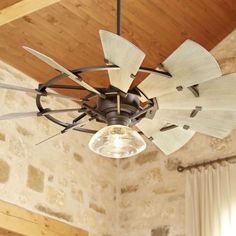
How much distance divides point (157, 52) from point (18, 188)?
59.3 inches

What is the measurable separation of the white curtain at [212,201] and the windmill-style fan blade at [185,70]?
185 centimetres

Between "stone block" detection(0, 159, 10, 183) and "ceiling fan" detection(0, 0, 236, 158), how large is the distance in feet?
4.83

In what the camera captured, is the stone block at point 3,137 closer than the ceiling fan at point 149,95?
No

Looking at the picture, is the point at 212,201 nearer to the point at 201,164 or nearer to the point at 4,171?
the point at 201,164

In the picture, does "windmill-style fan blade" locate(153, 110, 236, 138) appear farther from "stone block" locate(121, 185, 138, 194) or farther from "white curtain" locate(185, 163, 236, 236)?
"stone block" locate(121, 185, 138, 194)

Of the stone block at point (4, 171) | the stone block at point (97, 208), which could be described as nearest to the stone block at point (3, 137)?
the stone block at point (4, 171)

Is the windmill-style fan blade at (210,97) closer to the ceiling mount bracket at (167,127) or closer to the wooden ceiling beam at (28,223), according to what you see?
the ceiling mount bracket at (167,127)

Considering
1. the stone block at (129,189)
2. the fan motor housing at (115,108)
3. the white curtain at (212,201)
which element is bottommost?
the fan motor housing at (115,108)

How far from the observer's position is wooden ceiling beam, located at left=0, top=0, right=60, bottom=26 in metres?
2.92

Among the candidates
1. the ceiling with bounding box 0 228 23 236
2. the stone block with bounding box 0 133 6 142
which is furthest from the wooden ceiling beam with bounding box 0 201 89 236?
the stone block with bounding box 0 133 6 142

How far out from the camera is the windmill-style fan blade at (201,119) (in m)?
1.82

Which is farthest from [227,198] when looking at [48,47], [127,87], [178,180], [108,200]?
[127,87]

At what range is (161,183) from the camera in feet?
12.8

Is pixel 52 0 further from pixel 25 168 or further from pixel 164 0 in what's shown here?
pixel 25 168
